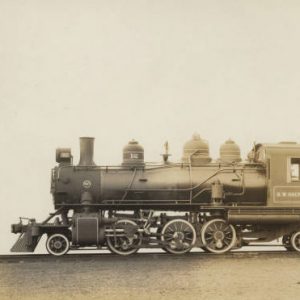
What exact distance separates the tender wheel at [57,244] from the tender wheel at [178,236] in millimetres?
2662

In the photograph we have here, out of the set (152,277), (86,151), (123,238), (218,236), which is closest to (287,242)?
(218,236)

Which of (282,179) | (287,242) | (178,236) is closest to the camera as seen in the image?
(178,236)

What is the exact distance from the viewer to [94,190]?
16.1m

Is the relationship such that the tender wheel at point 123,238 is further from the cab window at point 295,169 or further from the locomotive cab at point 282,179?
the cab window at point 295,169

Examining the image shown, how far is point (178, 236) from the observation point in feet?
51.8

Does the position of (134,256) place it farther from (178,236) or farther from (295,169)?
(295,169)

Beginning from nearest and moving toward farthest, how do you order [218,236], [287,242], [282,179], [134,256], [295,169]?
[134,256]
[218,236]
[282,179]
[295,169]
[287,242]

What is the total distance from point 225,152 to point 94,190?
408cm

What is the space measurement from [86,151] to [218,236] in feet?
14.6

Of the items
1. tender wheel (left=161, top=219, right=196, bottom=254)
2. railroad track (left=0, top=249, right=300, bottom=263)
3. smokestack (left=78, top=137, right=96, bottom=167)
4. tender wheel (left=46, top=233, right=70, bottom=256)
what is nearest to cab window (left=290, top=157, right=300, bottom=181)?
railroad track (left=0, top=249, right=300, bottom=263)

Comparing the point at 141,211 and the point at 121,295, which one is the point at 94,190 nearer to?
the point at 141,211

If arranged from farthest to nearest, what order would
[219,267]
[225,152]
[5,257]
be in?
[225,152], [5,257], [219,267]

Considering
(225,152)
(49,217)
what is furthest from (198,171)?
(49,217)

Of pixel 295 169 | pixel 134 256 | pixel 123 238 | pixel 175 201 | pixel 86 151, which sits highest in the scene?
pixel 86 151
